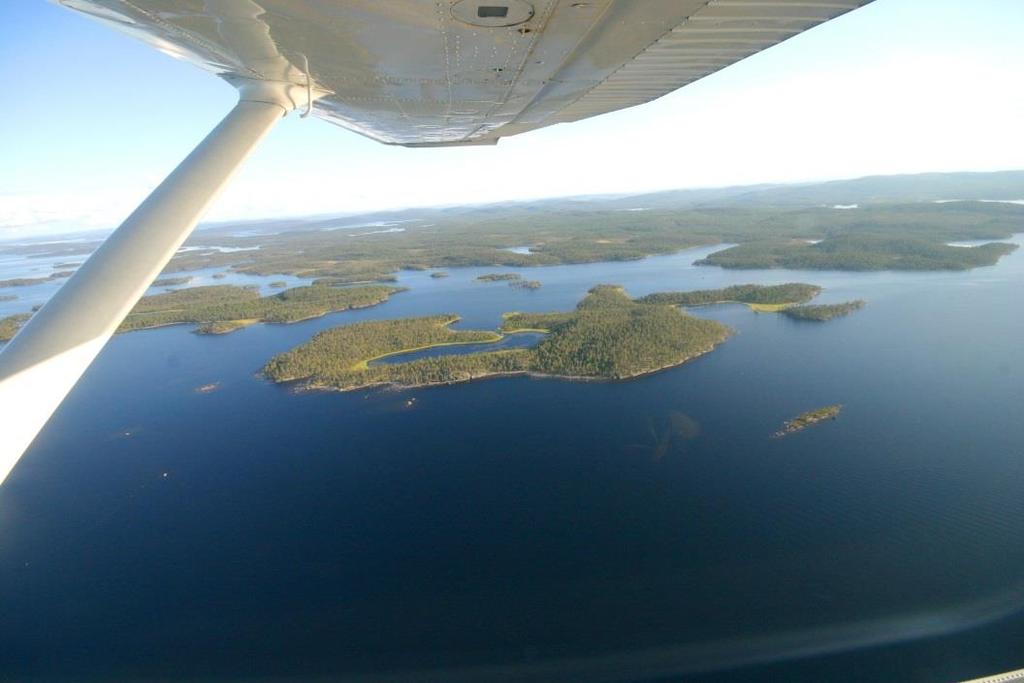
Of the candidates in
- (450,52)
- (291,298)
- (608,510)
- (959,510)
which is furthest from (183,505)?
(291,298)

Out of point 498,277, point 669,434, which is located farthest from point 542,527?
point 498,277

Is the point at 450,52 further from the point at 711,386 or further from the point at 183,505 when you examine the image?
the point at 711,386

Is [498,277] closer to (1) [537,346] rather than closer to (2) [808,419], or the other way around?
(1) [537,346]

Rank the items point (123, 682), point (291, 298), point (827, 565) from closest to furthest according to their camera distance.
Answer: point (123, 682) → point (827, 565) → point (291, 298)

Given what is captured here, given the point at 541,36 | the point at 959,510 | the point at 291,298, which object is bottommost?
the point at 959,510

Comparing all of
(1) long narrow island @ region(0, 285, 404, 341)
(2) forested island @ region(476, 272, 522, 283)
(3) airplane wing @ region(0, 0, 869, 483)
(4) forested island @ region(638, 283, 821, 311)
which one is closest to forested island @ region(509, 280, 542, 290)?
(2) forested island @ region(476, 272, 522, 283)

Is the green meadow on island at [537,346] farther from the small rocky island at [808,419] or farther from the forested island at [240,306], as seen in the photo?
the forested island at [240,306]
